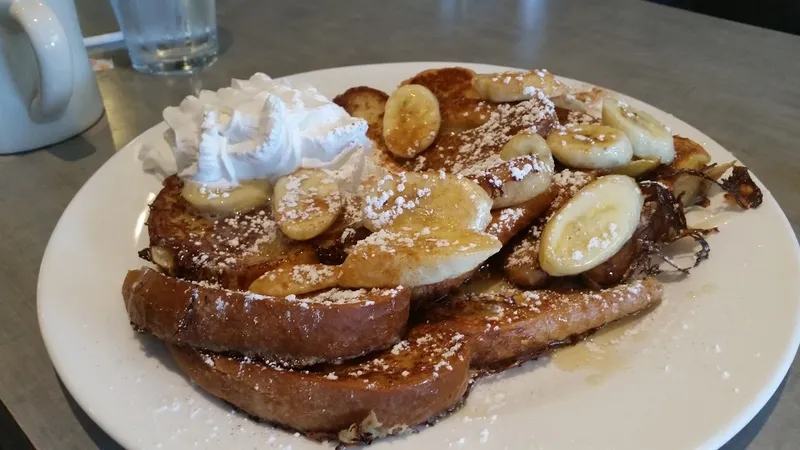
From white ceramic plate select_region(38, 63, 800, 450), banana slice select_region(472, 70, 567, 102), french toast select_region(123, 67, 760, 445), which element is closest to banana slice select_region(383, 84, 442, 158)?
french toast select_region(123, 67, 760, 445)

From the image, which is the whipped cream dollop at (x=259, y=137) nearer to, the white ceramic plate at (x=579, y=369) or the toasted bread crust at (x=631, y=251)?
the white ceramic plate at (x=579, y=369)

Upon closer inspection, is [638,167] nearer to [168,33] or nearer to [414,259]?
[414,259]

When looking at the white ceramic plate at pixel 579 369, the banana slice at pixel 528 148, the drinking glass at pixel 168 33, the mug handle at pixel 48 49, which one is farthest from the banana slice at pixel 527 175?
the drinking glass at pixel 168 33

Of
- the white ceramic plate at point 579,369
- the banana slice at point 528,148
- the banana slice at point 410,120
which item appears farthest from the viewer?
the banana slice at point 410,120

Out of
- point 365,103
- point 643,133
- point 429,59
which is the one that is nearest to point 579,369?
point 643,133

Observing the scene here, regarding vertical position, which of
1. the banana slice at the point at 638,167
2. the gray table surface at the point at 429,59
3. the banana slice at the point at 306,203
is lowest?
the gray table surface at the point at 429,59
